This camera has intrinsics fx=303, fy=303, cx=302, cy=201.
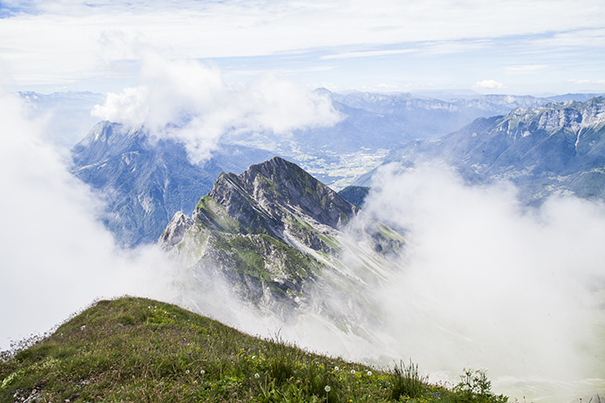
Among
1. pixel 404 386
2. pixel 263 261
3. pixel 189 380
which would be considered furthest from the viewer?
pixel 263 261

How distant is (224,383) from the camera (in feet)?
24.5

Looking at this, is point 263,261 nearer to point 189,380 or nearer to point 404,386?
point 404,386

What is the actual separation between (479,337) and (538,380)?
118 feet

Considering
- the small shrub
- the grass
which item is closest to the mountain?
the grass

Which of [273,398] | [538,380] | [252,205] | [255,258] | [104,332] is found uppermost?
[252,205]

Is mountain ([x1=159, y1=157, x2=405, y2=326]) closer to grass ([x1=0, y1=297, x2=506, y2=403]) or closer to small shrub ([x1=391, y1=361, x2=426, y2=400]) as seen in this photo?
grass ([x1=0, y1=297, x2=506, y2=403])

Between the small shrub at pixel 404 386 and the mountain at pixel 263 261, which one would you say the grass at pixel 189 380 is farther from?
the mountain at pixel 263 261

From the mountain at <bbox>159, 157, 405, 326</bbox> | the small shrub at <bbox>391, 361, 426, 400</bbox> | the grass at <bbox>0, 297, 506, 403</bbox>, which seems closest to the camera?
the grass at <bbox>0, 297, 506, 403</bbox>

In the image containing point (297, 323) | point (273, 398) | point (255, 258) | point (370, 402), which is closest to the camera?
point (273, 398)

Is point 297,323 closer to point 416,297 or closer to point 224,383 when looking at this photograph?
point 416,297

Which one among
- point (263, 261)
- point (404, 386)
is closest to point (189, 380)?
point (404, 386)

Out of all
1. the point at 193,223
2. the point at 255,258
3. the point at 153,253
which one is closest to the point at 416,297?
the point at 255,258

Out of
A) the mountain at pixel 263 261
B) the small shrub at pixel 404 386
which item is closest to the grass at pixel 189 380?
the small shrub at pixel 404 386

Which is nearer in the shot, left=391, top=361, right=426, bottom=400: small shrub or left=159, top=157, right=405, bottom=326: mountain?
left=391, top=361, right=426, bottom=400: small shrub
